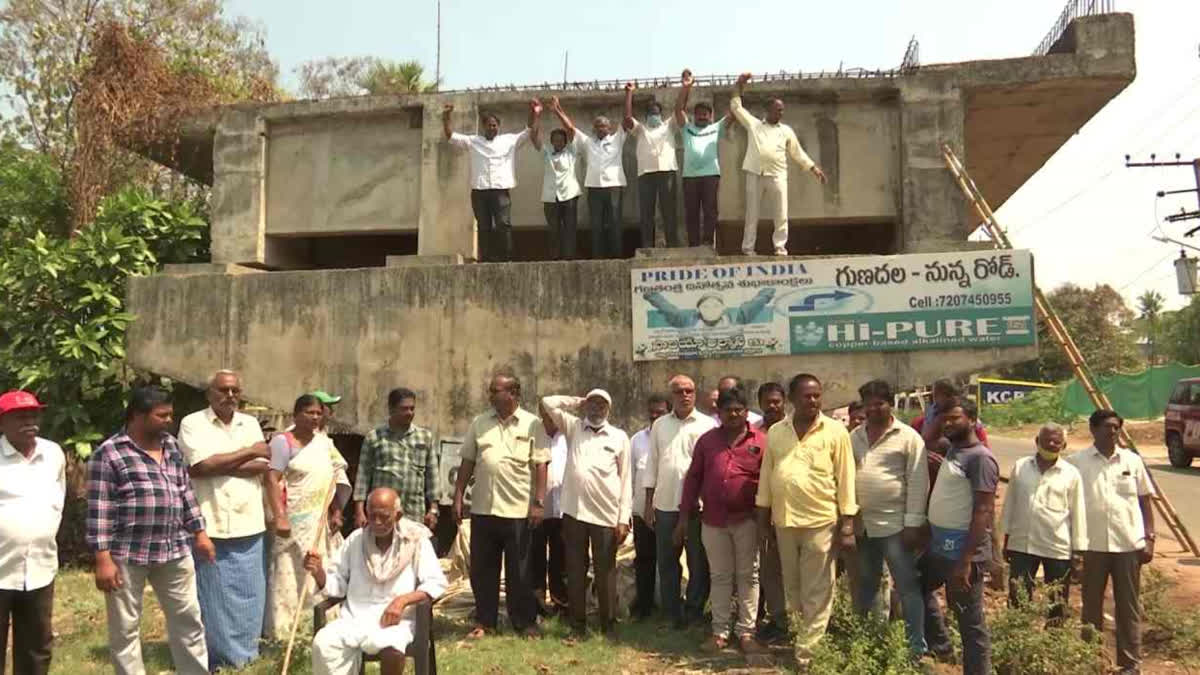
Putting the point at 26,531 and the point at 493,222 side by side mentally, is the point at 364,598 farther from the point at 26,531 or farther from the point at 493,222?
the point at 493,222

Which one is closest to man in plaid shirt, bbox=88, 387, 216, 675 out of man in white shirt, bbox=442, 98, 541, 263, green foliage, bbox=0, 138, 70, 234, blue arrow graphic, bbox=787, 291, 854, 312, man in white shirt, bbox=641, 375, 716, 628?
man in white shirt, bbox=641, 375, 716, 628

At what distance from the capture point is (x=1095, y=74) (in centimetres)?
898

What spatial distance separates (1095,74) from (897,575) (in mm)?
6622

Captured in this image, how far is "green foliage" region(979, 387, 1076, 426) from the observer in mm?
29669

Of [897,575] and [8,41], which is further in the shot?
[8,41]

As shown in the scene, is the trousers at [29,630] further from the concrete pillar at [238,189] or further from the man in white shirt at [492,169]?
the concrete pillar at [238,189]

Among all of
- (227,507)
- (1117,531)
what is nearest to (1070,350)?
(1117,531)

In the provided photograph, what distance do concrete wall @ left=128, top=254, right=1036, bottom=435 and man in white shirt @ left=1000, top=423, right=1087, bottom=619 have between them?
3086 millimetres

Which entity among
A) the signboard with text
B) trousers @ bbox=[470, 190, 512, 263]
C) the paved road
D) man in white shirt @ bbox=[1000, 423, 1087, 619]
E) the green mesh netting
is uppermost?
trousers @ bbox=[470, 190, 512, 263]

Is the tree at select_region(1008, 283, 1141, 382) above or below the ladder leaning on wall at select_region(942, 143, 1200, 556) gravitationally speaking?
above

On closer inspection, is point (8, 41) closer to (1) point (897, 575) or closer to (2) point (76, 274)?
(2) point (76, 274)

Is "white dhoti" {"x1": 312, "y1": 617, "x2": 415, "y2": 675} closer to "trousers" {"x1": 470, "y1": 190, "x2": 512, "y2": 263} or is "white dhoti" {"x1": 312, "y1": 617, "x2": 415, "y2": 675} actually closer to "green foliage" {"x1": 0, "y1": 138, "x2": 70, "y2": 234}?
"trousers" {"x1": 470, "y1": 190, "x2": 512, "y2": 263}

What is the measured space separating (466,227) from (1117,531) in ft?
23.6

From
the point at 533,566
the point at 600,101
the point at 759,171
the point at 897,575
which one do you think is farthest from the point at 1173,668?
the point at 600,101
